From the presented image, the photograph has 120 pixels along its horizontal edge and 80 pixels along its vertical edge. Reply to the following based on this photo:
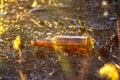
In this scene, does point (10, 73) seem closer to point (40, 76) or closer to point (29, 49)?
point (40, 76)

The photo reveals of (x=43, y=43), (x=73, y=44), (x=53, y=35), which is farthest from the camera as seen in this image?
(x=53, y=35)

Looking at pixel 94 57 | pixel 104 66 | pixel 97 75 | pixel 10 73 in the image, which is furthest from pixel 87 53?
pixel 10 73

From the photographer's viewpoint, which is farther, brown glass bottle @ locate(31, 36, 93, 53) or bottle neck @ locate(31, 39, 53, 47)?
bottle neck @ locate(31, 39, 53, 47)

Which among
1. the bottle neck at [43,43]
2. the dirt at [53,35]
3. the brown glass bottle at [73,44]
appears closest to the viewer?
the dirt at [53,35]

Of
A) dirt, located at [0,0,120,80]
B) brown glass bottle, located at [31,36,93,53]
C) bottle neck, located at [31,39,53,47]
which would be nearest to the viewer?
dirt, located at [0,0,120,80]

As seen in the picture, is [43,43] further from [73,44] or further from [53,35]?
[53,35]

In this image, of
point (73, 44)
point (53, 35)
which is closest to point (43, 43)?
point (73, 44)

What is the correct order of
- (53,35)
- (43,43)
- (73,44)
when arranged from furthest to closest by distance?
(53,35) < (43,43) < (73,44)

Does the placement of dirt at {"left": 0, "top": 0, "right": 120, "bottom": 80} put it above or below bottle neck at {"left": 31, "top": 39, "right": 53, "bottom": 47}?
below
